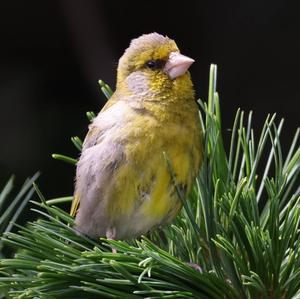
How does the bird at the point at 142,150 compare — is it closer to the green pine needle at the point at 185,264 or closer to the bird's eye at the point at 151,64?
the bird's eye at the point at 151,64

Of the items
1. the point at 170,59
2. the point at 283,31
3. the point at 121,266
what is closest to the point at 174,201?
the point at 170,59

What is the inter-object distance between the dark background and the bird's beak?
940 mm

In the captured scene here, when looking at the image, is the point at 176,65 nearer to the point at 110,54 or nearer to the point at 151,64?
the point at 151,64

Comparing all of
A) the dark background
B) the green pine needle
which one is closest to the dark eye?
the green pine needle

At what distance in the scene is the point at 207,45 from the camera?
111 inches

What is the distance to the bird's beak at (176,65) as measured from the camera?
1686mm

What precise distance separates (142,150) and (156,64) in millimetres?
233

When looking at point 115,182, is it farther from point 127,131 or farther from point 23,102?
→ point 23,102

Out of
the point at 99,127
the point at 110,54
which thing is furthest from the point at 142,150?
the point at 110,54

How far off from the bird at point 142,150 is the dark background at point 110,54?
86cm

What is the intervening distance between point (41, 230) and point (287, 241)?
0.37 meters

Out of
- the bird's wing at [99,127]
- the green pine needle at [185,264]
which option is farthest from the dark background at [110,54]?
the green pine needle at [185,264]

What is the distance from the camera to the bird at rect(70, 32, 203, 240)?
1620mm

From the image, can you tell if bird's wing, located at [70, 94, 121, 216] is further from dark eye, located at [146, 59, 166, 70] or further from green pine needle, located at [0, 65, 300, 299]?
green pine needle, located at [0, 65, 300, 299]
